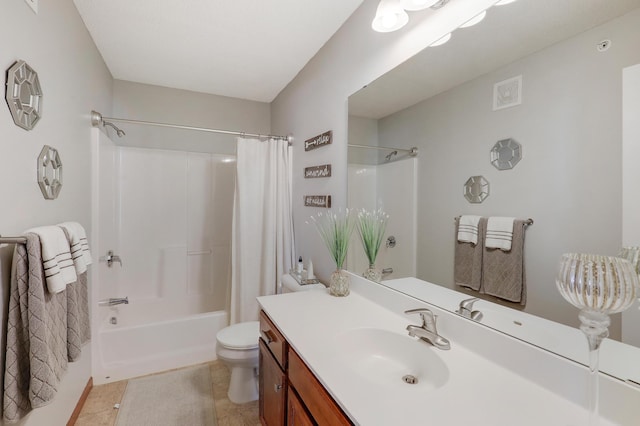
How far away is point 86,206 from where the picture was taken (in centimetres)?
196

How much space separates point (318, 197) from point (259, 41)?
1.19 metres

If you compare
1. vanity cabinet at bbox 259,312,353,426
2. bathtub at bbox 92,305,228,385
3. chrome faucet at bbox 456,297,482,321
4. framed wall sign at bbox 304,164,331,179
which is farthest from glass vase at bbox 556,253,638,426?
bathtub at bbox 92,305,228,385

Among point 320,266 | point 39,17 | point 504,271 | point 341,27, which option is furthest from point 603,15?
point 39,17

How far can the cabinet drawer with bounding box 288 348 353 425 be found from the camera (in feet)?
2.62

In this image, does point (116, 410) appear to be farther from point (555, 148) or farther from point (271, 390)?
point (555, 148)

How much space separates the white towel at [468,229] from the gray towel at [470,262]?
0.01 meters

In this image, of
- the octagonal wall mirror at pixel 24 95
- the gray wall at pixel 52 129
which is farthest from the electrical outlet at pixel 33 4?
the octagonal wall mirror at pixel 24 95

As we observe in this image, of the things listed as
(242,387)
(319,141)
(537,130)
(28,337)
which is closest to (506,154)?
(537,130)

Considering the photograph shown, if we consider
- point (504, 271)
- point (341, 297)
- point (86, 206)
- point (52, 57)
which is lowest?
point (341, 297)

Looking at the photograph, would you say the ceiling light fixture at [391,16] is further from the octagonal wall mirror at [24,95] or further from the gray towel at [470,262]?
the octagonal wall mirror at [24,95]

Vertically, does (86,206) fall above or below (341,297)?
above

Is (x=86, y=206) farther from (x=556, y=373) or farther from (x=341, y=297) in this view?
(x=556, y=373)

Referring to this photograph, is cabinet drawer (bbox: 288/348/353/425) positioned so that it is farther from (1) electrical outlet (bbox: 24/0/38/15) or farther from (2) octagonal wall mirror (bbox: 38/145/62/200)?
(1) electrical outlet (bbox: 24/0/38/15)

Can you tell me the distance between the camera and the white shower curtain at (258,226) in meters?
2.48
